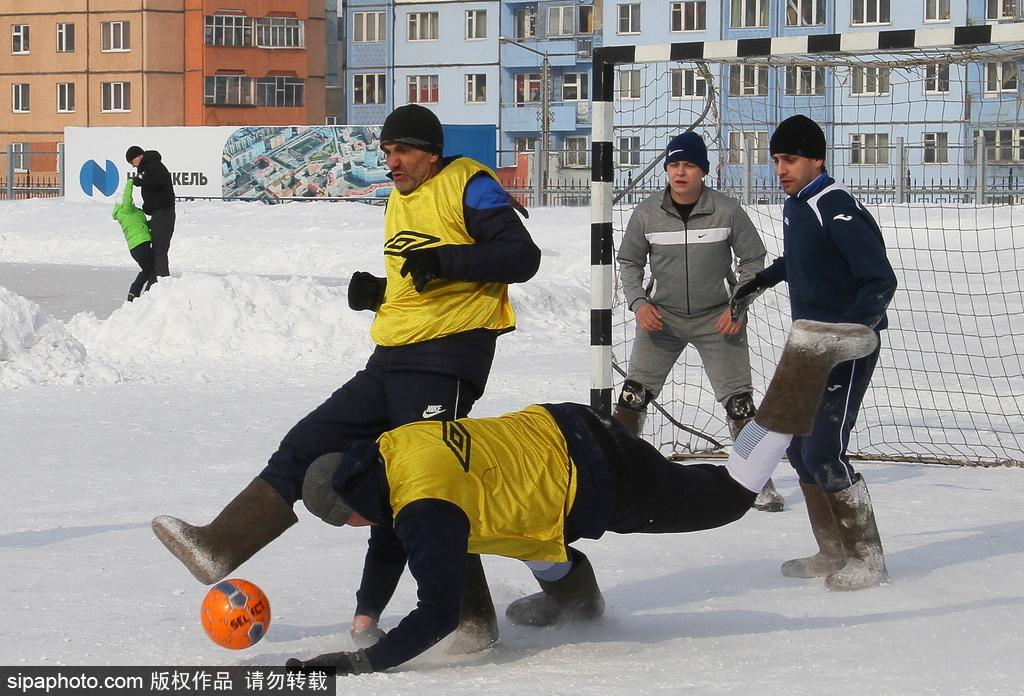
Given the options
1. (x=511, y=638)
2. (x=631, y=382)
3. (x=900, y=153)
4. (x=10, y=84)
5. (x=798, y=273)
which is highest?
(x=10, y=84)

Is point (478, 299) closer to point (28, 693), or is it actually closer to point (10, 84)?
point (28, 693)

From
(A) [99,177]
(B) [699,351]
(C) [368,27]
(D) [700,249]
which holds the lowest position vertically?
(B) [699,351]

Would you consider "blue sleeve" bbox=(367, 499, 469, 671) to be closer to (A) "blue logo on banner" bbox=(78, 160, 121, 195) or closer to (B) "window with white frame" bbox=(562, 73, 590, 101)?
(A) "blue logo on banner" bbox=(78, 160, 121, 195)

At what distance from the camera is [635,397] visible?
7.26m

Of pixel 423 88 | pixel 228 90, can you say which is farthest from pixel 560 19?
pixel 228 90

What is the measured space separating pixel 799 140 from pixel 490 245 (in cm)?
147

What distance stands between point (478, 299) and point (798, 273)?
1.37 meters

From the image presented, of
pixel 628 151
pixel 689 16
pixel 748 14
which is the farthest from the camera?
pixel 689 16

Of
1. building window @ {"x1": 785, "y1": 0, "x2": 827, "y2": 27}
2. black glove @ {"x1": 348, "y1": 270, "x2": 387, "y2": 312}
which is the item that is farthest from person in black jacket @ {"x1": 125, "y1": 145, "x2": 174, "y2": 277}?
building window @ {"x1": 785, "y1": 0, "x2": 827, "y2": 27}

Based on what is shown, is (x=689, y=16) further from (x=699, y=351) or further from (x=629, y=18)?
(x=699, y=351)

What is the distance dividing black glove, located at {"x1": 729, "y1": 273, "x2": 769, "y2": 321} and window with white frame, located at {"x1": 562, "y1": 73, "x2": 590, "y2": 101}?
64.0 metres

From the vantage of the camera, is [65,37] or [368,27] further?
[368,27]

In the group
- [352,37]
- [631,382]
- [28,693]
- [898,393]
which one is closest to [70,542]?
[28,693]

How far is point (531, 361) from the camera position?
12641 millimetres
